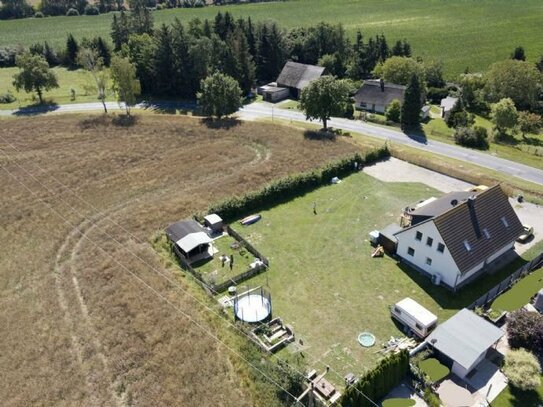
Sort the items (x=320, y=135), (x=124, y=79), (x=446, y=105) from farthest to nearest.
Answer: (x=446, y=105) → (x=124, y=79) → (x=320, y=135)

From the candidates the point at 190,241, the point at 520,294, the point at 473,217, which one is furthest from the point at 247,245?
the point at 520,294

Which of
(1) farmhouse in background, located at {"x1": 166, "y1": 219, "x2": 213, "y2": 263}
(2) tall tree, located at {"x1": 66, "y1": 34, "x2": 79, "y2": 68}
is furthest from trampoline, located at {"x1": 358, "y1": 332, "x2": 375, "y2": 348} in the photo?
(2) tall tree, located at {"x1": 66, "y1": 34, "x2": 79, "y2": 68}

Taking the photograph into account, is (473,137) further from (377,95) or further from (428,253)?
(428,253)

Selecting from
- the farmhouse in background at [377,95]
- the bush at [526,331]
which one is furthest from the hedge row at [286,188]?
the bush at [526,331]

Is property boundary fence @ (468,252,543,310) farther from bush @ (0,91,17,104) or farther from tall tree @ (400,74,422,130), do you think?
bush @ (0,91,17,104)

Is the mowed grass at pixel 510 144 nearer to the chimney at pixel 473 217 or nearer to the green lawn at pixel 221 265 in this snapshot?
the chimney at pixel 473 217
